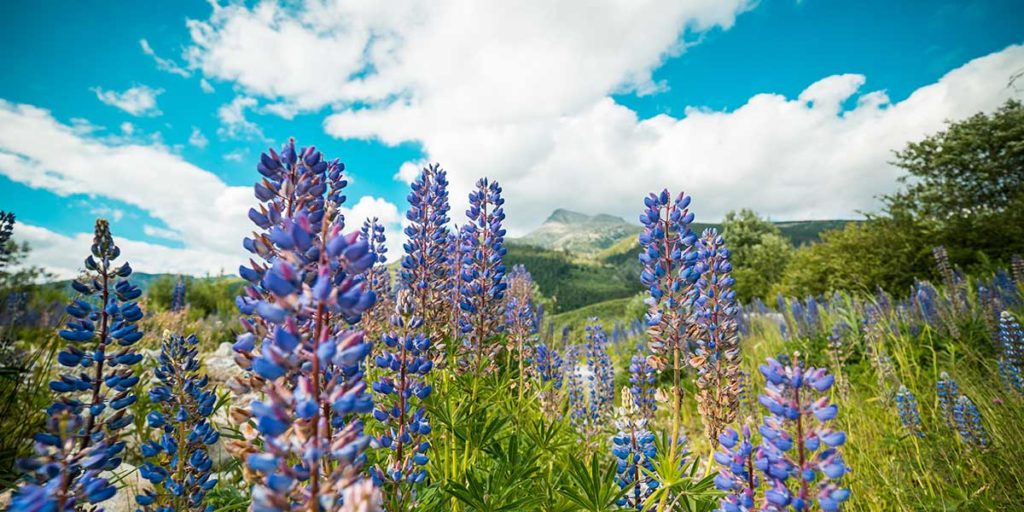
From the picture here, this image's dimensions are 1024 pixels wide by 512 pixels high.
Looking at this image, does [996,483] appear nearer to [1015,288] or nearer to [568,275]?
[1015,288]

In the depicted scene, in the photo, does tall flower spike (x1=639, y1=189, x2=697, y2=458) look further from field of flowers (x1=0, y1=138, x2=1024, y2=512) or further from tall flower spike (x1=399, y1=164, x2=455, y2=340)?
tall flower spike (x1=399, y1=164, x2=455, y2=340)

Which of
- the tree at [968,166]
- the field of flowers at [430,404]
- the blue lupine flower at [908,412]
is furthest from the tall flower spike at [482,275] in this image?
the tree at [968,166]

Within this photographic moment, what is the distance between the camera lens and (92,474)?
144cm

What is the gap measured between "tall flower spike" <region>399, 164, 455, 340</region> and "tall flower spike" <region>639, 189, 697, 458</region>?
1538 millimetres

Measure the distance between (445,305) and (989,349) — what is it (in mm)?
8299

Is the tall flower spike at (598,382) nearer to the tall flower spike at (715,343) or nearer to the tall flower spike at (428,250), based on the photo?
the tall flower spike at (428,250)

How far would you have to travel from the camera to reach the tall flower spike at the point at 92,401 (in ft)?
3.90

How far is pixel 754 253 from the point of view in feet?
126

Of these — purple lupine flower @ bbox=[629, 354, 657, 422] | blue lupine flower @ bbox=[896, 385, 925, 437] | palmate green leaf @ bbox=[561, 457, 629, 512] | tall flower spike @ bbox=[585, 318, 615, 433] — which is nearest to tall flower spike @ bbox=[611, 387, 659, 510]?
palmate green leaf @ bbox=[561, 457, 629, 512]

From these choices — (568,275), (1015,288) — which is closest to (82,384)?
(1015,288)

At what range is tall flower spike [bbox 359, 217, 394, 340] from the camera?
155 inches

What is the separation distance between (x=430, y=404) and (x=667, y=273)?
1650 mm

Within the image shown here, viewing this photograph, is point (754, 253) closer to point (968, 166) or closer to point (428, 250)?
point (968, 166)

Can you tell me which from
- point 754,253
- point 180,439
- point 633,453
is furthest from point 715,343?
point 754,253
